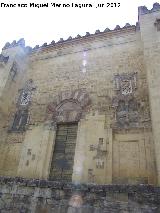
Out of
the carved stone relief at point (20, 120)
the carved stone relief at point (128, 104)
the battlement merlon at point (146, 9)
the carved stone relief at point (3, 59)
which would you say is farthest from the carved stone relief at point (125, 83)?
the carved stone relief at point (3, 59)

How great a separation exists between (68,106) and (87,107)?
2.94ft

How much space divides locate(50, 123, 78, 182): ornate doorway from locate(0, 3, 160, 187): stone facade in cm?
4

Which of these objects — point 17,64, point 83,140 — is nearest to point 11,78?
point 17,64

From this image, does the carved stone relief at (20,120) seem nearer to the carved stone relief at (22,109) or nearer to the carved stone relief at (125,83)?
the carved stone relief at (22,109)

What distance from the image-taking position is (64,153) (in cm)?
908

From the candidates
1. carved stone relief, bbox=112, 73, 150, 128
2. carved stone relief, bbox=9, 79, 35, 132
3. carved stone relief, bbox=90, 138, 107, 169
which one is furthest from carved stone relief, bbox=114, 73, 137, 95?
carved stone relief, bbox=9, 79, 35, 132

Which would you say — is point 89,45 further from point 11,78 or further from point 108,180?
point 108,180

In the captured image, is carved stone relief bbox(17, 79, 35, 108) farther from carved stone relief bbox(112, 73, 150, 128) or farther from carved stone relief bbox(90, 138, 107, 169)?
carved stone relief bbox(90, 138, 107, 169)

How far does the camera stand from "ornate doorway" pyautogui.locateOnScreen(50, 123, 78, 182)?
340 inches

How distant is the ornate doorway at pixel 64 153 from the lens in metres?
8.64

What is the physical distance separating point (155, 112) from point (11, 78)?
7.12 m

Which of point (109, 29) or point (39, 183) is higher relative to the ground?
point (109, 29)

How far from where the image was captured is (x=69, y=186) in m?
5.80

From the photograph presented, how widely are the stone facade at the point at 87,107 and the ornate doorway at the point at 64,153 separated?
4 cm
